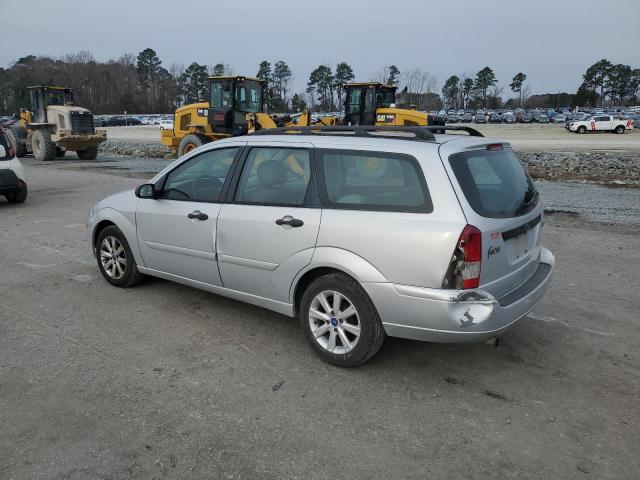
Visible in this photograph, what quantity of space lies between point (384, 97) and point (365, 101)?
0.78 meters

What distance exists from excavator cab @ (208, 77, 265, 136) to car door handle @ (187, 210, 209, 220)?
1294cm

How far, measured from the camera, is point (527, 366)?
155 inches

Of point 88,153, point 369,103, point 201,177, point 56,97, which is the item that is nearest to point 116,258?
point 201,177

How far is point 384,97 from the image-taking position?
61.0 feet

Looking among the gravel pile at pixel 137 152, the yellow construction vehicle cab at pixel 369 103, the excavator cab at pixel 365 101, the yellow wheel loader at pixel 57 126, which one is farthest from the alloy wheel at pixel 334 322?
the gravel pile at pixel 137 152

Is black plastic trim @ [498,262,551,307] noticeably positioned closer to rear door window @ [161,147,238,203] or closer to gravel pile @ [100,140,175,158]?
rear door window @ [161,147,238,203]

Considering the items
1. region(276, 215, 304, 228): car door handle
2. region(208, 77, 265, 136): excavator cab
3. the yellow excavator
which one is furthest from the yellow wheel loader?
region(276, 215, 304, 228): car door handle

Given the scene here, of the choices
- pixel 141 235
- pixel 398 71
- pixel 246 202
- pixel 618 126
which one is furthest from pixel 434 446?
pixel 398 71

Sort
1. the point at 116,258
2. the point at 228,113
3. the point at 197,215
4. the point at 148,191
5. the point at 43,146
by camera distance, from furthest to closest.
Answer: the point at 43,146 < the point at 228,113 < the point at 116,258 < the point at 148,191 < the point at 197,215

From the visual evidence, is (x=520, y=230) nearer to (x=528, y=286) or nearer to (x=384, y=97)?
(x=528, y=286)

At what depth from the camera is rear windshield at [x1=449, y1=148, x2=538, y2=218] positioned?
11.5 feet

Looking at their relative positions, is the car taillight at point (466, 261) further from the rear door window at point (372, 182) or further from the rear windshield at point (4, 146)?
the rear windshield at point (4, 146)

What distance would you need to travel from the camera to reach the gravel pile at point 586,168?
15484 millimetres

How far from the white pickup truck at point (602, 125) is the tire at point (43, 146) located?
39.8 m
